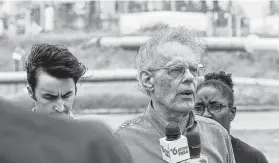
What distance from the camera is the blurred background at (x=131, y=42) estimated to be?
10.9 meters

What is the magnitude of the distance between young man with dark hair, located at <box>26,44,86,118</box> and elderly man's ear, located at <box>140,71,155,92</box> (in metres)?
0.36

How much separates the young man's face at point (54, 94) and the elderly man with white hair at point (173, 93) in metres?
0.39

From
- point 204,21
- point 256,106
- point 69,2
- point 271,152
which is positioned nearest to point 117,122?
point 271,152

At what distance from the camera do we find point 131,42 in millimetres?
12945

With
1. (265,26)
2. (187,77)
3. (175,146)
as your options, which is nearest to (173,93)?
(187,77)

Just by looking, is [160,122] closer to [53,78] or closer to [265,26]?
[53,78]

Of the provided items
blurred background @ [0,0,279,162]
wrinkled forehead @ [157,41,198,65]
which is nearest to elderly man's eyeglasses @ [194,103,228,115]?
wrinkled forehead @ [157,41,198,65]

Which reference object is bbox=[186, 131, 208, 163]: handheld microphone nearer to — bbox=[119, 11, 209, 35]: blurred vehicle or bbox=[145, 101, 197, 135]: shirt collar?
bbox=[145, 101, 197, 135]: shirt collar

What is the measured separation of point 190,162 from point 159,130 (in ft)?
1.53

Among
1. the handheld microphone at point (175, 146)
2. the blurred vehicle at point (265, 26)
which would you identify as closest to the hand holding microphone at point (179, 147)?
the handheld microphone at point (175, 146)

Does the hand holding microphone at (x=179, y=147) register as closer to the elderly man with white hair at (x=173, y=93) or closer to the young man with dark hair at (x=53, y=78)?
the elderly man with white hair at (x=173, y=93)

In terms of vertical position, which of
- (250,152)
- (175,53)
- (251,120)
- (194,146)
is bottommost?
(251,120)

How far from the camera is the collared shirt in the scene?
7.39 ft

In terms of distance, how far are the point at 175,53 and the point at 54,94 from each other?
65cm
